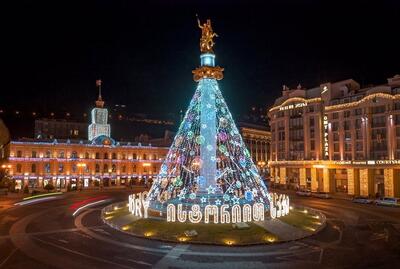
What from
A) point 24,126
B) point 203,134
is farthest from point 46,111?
point 203,134

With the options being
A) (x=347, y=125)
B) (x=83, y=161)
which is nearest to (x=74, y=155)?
(x=83, y=161)

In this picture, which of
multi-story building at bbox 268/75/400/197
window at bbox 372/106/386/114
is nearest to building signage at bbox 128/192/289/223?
multi-story building at bbox 268/75/400/197

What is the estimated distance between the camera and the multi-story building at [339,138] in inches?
2562

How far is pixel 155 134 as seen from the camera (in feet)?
459

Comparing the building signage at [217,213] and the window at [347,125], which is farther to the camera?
the window at [347,125]

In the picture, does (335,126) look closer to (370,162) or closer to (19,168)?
(370,162)

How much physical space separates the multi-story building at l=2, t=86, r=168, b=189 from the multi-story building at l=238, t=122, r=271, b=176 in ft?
124

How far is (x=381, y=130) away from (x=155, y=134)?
89054 millimetres

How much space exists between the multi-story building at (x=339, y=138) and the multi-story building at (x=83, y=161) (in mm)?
37839

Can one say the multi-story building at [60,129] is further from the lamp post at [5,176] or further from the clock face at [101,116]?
the lamp post at [5,176]

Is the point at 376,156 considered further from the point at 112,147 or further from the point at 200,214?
the point at 112,147

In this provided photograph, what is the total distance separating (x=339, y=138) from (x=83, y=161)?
6260cm

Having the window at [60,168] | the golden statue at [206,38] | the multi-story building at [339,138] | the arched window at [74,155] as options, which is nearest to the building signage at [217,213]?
the golden statue at [206,38]

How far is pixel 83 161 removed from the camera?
307ft
